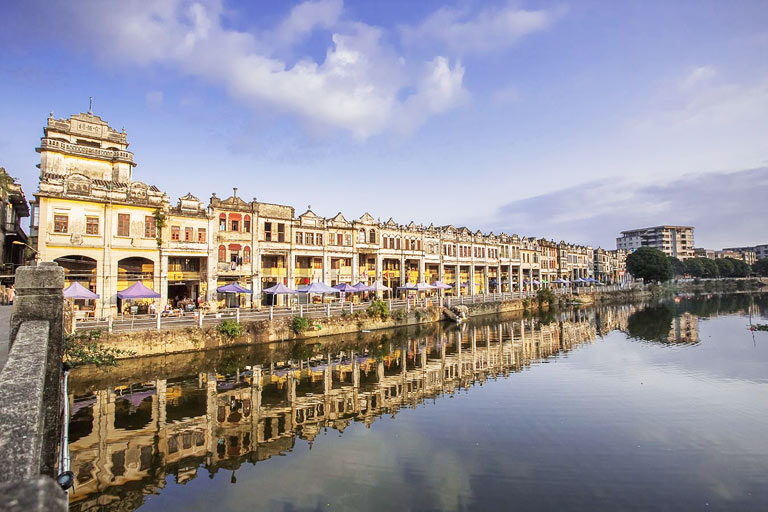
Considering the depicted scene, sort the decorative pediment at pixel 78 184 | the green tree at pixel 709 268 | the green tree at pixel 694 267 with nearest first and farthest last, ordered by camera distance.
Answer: the decorative pediment at pixel 78 184
the green tree at pixel 694 267
the green tree at pixel 709 268

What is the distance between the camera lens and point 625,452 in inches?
535

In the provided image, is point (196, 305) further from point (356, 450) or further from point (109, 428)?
point (356, 450)

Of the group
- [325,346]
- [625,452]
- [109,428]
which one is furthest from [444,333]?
[109,428]

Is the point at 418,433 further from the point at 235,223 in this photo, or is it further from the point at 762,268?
the point at 762,268

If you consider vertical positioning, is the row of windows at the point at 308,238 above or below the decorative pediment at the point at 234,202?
below

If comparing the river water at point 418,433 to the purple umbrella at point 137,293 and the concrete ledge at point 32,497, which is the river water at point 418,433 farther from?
the concrete ledge at point 32,497

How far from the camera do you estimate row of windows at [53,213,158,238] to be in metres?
32.0

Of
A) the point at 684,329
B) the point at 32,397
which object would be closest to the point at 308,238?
the point at 684,329

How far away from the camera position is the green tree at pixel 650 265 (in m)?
105

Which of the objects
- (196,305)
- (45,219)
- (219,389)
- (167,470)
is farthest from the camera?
(196,305)

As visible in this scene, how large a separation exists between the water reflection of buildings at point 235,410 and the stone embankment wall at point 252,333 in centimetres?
566

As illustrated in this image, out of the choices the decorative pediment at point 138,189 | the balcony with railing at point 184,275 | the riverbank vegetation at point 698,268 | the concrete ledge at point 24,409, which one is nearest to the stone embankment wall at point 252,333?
the balcony with railing at point 184,275

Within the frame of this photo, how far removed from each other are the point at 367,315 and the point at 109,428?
26.7 meters

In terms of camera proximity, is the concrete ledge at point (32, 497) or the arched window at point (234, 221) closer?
the concrete ledge at point (32, 497)
